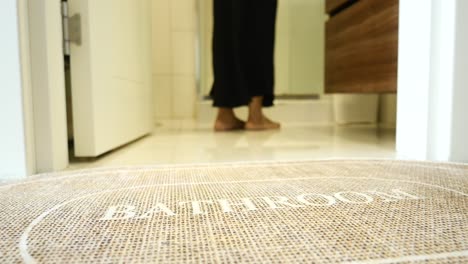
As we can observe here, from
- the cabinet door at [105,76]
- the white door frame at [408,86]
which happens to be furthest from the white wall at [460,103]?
the cabinet door at [105,76]

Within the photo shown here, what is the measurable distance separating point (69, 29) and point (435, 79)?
0.74 meters

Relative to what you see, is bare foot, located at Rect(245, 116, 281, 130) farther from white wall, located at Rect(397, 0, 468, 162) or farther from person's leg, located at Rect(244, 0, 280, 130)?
white wall, located at Rect(397, 0, 468, 162)

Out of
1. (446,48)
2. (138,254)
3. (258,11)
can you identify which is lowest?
(138,254)

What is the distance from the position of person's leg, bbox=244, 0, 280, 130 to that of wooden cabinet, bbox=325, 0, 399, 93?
0.79 feet

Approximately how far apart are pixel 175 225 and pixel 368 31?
986mm

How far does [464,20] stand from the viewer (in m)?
0.70

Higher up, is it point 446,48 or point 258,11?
point 258,11

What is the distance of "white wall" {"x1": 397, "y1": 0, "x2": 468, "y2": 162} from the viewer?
709mm

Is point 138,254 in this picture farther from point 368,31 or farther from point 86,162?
point 368,31

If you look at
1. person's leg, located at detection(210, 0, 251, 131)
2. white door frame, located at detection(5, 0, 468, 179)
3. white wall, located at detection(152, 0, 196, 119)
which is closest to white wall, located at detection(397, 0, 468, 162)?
white door frame, located at detection(5, 0, 468, 179)

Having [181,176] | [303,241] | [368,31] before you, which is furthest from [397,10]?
[303,241]

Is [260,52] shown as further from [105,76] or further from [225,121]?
[105,76]

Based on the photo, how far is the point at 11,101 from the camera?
0.60 meters

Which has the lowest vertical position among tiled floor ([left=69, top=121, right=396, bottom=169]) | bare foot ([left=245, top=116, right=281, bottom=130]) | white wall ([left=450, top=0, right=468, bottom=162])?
tiled floor ([left=69, top=121, right=396, bottom=169])
